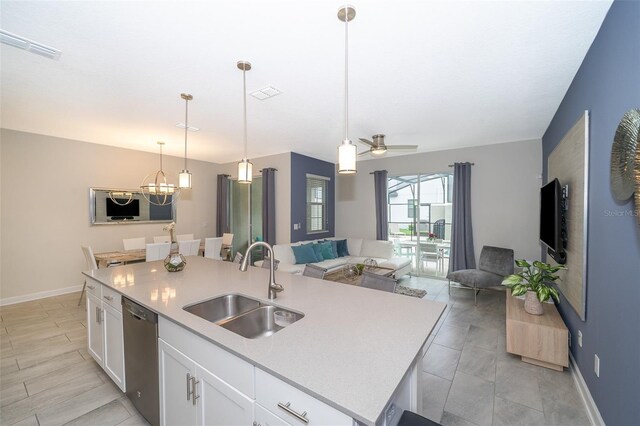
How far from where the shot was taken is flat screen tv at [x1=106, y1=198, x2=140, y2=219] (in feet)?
17.0

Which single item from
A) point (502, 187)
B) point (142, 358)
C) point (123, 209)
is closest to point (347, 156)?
point (142, 358)

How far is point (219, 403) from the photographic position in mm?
1275

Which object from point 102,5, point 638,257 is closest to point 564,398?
point 638,257

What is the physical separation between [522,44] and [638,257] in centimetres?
166

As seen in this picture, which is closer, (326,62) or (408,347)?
(408,347)

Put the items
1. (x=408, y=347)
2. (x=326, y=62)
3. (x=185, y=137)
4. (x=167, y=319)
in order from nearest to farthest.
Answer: (x=408, y=347) < (x=167, y=319) < (x=326, y=62) < (x=185, y=137)

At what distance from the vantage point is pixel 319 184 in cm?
655

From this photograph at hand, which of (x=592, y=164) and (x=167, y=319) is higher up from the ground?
(x=592, y=164)

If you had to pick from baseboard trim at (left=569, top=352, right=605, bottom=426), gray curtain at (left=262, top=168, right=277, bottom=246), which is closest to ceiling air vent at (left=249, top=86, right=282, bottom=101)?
gray curtain at (left=262, top=168, right=277, bottom=246)

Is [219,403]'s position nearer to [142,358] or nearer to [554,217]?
[142,358]

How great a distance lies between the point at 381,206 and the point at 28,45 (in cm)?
561

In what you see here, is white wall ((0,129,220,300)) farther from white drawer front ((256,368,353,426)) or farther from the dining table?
white drawer front ((256,368,353,426))

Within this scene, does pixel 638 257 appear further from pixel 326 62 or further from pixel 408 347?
pixel 326 62

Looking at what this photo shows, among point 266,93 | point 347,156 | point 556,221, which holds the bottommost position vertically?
point 556,221
